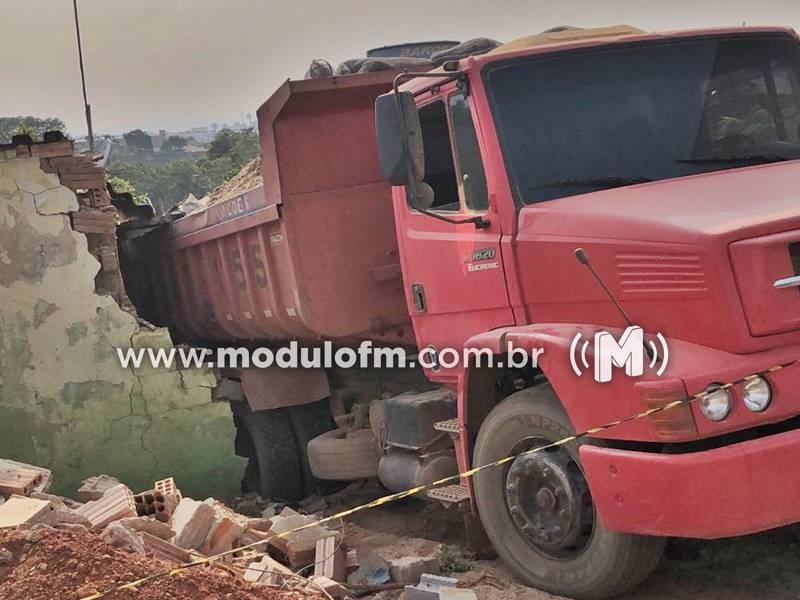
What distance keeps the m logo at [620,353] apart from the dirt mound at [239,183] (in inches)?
144

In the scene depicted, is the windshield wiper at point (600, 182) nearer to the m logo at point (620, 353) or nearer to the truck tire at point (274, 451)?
the m logo at point (620, 353)

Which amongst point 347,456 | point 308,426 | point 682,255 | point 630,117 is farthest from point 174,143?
point 682,255

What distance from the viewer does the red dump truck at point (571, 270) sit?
366 cm

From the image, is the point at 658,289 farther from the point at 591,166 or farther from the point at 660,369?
the point at 591,166

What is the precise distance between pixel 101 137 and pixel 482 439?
20069 millimetres

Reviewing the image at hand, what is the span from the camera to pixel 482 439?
464 cm

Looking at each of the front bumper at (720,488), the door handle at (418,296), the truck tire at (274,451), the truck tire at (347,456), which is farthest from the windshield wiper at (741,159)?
the truck tire at (274,451)

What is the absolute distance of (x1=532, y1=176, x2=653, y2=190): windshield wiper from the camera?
4.37 m

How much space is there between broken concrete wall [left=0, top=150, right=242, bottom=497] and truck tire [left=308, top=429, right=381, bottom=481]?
1247 millimetres

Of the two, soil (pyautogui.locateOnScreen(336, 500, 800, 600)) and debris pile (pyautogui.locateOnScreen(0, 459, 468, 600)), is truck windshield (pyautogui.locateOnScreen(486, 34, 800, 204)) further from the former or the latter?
debris pile (pyautogui.locateOnScreen(0, 459, 468, 600))

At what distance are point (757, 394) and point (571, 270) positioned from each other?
1013mm

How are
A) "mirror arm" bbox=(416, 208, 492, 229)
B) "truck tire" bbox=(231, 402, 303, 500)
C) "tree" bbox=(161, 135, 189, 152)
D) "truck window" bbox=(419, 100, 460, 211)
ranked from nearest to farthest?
1. "mirror arm" bbox=(416, 208, 492, 229)
2. "truck window" bbox=(419, 100, 460, 211)
3. "truck tire" bbox=(231, 402, 303, 500)
4. "tree" bbox=(161, 135, 189, 152)

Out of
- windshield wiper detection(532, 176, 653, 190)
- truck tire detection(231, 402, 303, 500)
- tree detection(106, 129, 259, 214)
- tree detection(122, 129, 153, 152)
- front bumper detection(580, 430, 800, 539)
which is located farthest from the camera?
tree detection(122, 129, 153, 152)

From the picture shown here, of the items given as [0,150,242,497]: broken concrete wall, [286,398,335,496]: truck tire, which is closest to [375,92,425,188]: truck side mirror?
→ [286,398,335,496]: truck tire
